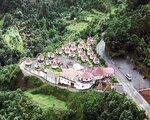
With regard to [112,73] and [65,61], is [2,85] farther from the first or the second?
[112,73]

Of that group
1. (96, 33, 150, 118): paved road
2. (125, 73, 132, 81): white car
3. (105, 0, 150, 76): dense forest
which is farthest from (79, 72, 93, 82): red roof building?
(105, 0, 150, 76): dense forest

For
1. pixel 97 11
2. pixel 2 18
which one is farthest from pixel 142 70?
pixel 2 18

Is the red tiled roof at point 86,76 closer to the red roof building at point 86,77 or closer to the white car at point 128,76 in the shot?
the red roof building at point 86,77

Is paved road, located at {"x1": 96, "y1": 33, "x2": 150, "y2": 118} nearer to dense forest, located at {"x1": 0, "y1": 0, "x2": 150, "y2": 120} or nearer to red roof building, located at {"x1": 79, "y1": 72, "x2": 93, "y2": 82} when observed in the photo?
dense forest, located at {"x1": 0, "y1": 0, "x2": 150, "y2": 120}

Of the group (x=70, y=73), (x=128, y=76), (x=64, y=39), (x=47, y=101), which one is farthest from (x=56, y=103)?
(x=64, y=39)

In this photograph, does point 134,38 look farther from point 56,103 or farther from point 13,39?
point 13,39
